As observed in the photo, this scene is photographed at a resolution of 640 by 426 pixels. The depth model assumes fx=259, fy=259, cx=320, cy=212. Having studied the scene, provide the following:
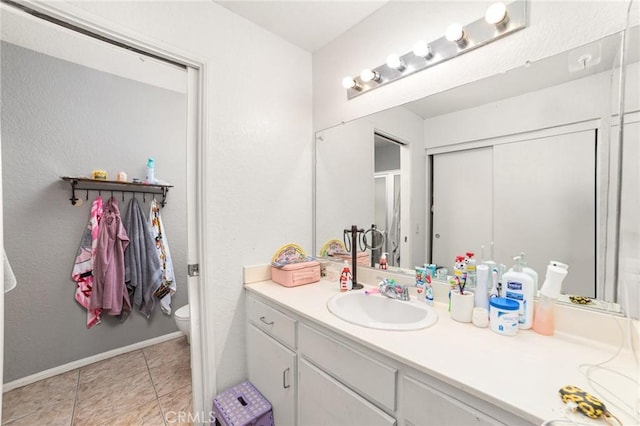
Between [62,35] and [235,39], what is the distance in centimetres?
131

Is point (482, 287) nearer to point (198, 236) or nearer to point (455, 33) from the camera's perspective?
point (455, 33)

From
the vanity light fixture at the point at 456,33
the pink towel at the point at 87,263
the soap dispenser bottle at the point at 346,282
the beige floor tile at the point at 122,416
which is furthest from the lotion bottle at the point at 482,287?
the pink towel at the point at 87,263

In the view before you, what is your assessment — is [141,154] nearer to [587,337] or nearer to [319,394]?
[319,394]

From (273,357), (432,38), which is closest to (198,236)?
(273,357)

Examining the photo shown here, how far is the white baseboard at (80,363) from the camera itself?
1.85m

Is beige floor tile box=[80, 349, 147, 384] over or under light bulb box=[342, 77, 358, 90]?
under

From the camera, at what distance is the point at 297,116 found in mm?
1851

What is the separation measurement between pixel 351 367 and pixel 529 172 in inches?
41.2

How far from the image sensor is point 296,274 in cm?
156

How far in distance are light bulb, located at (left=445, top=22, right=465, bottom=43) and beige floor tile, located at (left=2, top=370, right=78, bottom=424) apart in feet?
9.93

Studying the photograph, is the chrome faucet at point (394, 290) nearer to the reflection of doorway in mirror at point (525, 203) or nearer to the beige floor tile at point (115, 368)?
the reflection of doorway in mirror at point (525, 203)

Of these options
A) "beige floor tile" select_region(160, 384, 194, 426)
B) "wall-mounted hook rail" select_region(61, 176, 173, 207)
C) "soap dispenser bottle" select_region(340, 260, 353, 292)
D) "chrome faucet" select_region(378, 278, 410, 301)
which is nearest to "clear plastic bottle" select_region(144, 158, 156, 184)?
"wall-mounted hook rail" select_region(61, 176, 173, 207)

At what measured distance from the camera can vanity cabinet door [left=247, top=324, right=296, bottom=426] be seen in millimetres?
1222

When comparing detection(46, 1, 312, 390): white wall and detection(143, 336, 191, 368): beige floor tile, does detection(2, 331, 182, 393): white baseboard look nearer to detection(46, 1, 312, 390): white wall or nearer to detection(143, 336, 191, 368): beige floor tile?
detection(143, 336, 191, 368): beige floor tile
